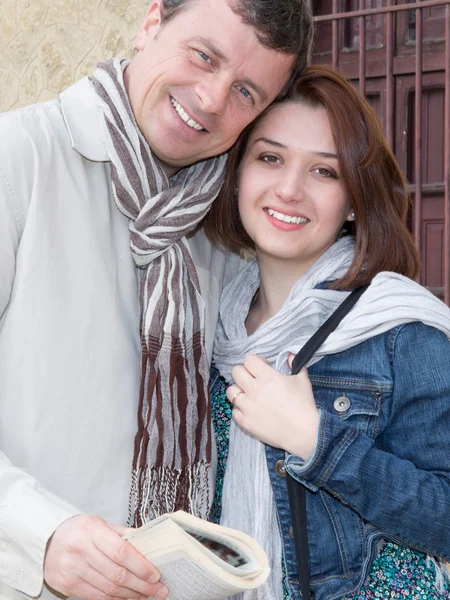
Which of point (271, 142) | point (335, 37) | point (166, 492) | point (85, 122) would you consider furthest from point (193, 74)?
point (335, 37)

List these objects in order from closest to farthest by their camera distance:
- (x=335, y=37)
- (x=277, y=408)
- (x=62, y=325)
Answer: (x=62, y=325), (x=277, y=408), (x=335, y=37)

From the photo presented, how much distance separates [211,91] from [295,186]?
0.38m

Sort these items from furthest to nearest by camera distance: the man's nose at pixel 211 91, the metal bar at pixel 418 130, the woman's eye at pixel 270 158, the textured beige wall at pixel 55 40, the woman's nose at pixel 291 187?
the textured beige wall at pixel 55 40
the metal bar at pixel 418 130
the woman's eye at pixel 270 158
the woman's nose at pixel 291 187
the man's nose at pixel 211 91

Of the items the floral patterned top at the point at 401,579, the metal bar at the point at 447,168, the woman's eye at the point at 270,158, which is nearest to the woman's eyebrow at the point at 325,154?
the woman's eye at the point at 270,158

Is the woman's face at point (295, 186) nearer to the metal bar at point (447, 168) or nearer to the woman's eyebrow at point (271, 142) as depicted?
the woman's eyebrow at point (271, 142)

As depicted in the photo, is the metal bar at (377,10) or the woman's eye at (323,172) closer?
the woman's eye at (323,172)

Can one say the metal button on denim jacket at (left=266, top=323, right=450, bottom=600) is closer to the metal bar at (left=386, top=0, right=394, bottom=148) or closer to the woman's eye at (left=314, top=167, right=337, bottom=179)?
the woman's eye at (left=314, top=167, right=337, bottom=179)

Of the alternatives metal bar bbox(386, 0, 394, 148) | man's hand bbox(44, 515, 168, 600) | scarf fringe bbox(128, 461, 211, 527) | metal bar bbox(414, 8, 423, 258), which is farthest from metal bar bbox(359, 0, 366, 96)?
man's hand bbox(44, 515, 168, 600)

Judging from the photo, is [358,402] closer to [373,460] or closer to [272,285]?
[373,460]

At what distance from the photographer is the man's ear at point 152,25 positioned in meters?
2.01

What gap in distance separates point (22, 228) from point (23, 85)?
4263 millimetres

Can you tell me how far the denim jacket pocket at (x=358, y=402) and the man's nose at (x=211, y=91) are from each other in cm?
74

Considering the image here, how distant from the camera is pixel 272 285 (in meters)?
2.37

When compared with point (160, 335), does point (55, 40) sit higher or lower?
higher
